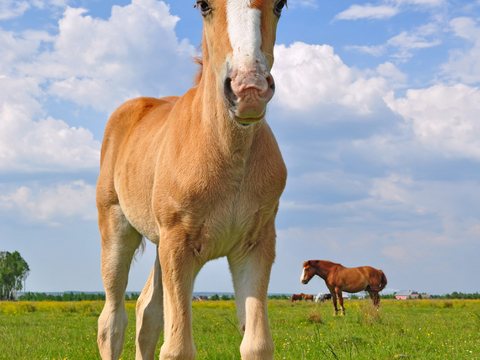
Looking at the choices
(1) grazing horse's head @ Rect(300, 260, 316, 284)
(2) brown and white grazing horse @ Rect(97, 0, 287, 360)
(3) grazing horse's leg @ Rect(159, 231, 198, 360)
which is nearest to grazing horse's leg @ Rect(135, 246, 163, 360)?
(2) brown and white grazing horse @ Rect(97, 0, 287, 360)

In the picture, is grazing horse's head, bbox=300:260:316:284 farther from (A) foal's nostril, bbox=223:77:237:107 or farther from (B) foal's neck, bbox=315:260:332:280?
(A) foal's nostril, bbox=223:77:237:107

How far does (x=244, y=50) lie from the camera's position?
2178mm

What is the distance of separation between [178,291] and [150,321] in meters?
1.64

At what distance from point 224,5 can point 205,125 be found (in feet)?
2.52

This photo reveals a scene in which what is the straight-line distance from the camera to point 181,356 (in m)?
2.71

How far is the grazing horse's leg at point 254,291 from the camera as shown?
2.68 m

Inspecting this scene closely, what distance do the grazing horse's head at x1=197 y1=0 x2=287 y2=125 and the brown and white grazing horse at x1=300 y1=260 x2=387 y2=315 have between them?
15.2 m

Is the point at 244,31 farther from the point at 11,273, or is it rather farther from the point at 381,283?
the point at 11,273

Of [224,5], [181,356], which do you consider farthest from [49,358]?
[224,5]

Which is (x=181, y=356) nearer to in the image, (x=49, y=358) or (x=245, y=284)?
(x=245, y=284)

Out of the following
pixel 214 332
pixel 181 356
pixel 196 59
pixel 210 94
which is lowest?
pixel 214 332

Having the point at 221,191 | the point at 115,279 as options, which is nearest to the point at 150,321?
the point at 115,279

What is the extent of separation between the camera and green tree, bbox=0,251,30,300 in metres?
64.8

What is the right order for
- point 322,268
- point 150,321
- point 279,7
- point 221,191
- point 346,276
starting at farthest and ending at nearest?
1. point 322,268
2. point 346,276
3. point 150,321
4. point 221,191
5. point 279,7
